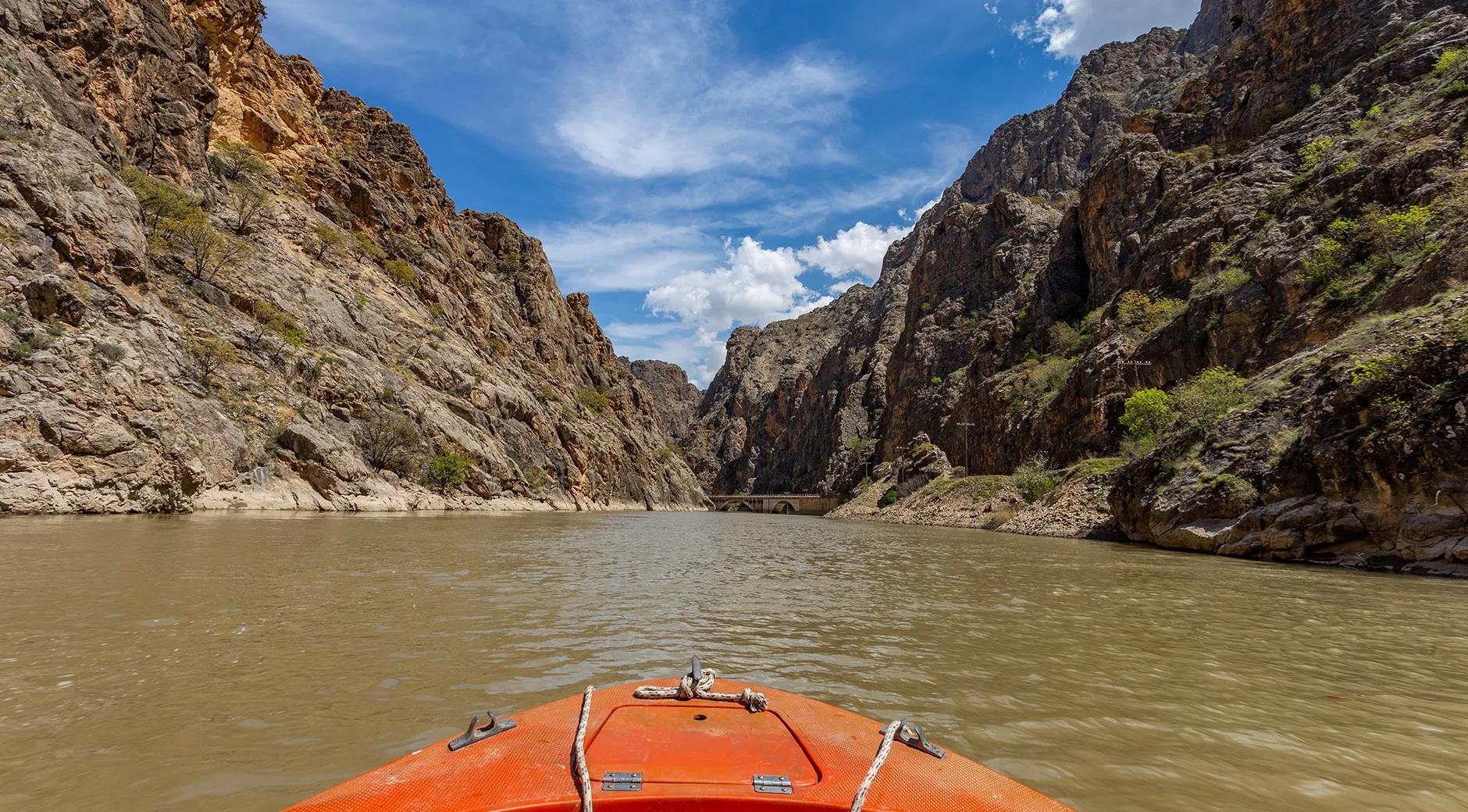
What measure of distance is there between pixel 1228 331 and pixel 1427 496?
2287 cm

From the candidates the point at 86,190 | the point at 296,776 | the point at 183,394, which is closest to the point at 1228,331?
the point at 296,776

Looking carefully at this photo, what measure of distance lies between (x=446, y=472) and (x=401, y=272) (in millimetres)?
24059

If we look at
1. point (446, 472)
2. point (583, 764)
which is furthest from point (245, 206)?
point (583, 764)

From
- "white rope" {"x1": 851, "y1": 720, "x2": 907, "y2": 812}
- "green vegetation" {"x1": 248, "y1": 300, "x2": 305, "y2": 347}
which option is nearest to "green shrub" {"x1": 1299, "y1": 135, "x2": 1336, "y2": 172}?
"white rope" {"x1": 851, "y1": 720, "x2": 907, "y2": 812}

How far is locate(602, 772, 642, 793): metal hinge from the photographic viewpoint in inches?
104

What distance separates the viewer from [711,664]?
6281 mm

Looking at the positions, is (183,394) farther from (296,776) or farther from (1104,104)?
(1104,104)

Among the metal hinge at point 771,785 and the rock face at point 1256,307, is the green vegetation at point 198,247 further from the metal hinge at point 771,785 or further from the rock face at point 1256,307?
the rock face at point 1256,307

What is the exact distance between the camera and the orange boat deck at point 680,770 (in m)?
2.59

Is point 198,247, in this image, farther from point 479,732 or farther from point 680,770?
point 680,770

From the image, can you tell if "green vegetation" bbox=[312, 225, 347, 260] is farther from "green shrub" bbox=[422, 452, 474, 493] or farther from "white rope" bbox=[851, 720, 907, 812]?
"white rope" bbox=[851, 720, 907, 812]

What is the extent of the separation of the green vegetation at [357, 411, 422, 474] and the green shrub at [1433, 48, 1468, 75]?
57.5 meters

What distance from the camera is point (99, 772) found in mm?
3441

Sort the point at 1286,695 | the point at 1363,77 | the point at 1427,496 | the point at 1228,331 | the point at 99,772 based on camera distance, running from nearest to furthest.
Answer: the point at 99,772 → the point at 1286,695 → the point at 1427,496 → the point at 1228,331 → the point at 1363,77
